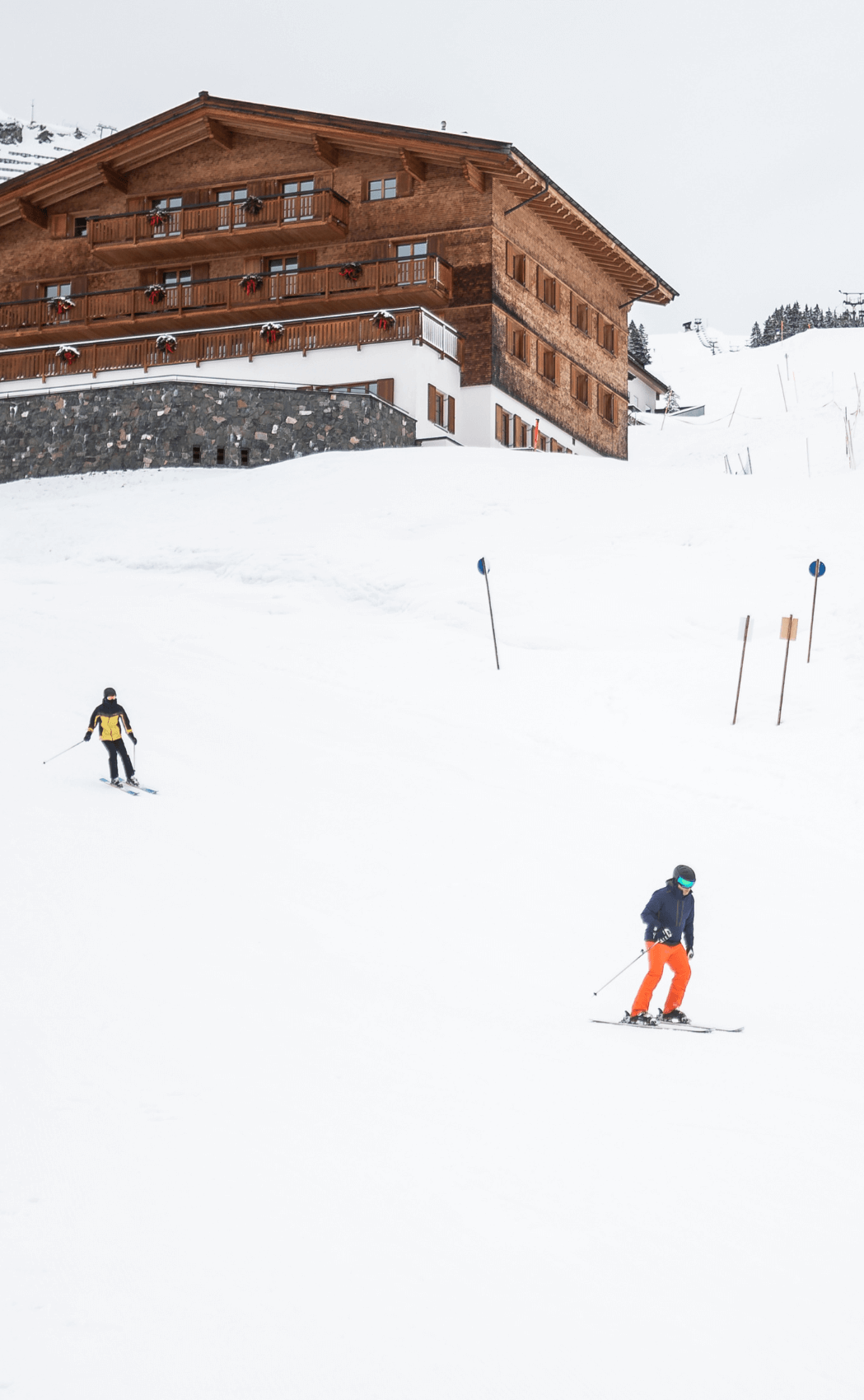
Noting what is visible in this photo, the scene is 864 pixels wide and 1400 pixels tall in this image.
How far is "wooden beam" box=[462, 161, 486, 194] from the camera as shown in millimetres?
31875

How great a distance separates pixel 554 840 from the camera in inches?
518

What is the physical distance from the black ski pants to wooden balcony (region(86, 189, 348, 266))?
22841 millimetres

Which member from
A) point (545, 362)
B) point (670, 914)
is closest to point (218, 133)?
point (545, 362)

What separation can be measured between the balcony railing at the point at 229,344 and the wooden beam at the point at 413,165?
4.09 meters

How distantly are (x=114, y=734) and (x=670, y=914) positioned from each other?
6.67 meters

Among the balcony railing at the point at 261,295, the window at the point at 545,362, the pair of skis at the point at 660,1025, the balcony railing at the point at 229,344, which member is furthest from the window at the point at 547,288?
the pair of skis at the point at 660,1025

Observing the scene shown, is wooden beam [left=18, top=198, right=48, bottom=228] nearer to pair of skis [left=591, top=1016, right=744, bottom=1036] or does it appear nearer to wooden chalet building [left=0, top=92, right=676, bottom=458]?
wooden chalet building [left=0, top=92, right=676, bottom=458]

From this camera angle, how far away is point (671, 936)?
958cm

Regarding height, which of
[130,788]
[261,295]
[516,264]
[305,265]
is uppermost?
[516,264]

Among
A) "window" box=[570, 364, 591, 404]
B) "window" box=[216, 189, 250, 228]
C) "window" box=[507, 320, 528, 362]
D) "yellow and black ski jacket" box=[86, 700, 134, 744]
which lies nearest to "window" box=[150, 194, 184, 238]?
"window" box=[216, 189, 250, 228]

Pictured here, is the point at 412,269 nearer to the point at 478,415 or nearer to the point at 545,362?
the point at 478,415

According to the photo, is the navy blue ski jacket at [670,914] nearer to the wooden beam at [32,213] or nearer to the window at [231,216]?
the window at [231,216]

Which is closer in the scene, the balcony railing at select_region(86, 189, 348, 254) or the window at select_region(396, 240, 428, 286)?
the window at select_region(396, 240, 428, 286)

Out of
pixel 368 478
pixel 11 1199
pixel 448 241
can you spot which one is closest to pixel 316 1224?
pixel 11 1199
